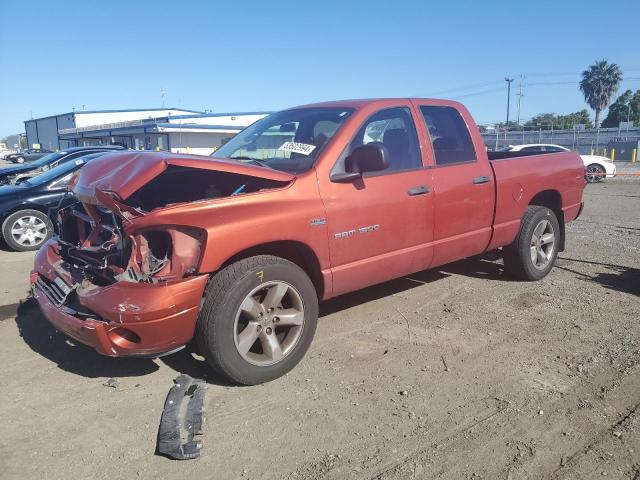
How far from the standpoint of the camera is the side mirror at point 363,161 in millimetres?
3854

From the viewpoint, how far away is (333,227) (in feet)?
12.7

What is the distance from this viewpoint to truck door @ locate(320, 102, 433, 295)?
3.96 m

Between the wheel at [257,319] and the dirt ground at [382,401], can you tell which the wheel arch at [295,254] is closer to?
the wheel at [257,319]

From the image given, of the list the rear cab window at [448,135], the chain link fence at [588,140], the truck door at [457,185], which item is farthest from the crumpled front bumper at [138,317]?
the chain link fence at [588,140]

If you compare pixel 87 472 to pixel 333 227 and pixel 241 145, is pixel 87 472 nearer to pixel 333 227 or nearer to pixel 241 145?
pixel 333 227

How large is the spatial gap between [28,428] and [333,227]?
91.7 inches

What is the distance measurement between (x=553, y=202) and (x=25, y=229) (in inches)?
303

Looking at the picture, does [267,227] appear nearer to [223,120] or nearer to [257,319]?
[257,319]

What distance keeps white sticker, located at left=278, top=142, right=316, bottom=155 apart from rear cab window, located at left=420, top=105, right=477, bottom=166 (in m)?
1.23

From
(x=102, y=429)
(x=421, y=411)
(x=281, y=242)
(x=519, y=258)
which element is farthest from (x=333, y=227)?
(x=519, y=258)

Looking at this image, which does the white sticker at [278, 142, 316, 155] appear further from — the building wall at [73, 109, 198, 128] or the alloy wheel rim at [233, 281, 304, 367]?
the building wall at [73, 109, 198, 128]

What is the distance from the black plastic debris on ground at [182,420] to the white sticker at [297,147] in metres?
1.90

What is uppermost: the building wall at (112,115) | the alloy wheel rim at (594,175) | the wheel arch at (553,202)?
the building wall at (112,115)

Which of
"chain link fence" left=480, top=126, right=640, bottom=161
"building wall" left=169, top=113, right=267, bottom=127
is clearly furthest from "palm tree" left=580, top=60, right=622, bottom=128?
"building wall" left=169, top=113, right=267, bottom=127
